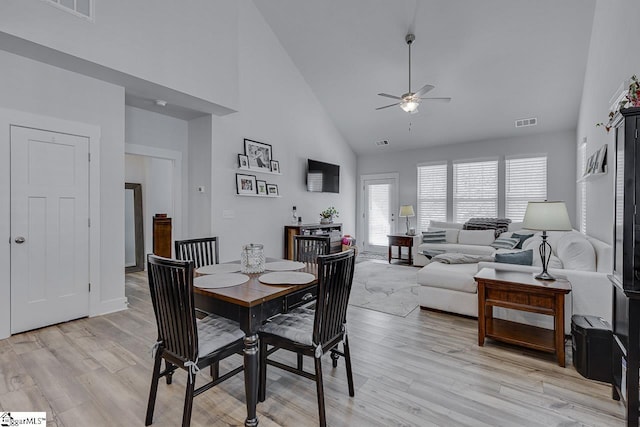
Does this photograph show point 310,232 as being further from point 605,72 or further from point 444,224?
point 605,72

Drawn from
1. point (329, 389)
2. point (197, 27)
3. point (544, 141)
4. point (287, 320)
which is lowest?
point (329, 389)

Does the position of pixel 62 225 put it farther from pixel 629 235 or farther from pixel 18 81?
pixel 629 235

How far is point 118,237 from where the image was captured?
12.4ft

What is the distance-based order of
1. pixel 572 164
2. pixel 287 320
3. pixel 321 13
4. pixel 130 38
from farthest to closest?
1. pixel 572 164
2. pixel 321 13
3. pixel 130 38
4. pixel 287 320

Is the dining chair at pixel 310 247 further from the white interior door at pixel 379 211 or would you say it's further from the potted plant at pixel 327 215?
the white interior door at pixel 379 211

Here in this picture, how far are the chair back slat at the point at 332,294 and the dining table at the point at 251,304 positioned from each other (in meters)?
0.23

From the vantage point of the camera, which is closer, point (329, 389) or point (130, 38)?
point (329, 389)

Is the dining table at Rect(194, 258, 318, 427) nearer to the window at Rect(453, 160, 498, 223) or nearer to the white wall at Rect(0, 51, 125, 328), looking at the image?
the white wall at Rect(0, 51, 125, 328)

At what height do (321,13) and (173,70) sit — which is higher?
(321,13)

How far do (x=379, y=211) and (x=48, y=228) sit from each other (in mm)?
6823

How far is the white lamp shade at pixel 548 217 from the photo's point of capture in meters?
2.60

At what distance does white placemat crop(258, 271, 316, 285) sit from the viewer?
6.49 ft

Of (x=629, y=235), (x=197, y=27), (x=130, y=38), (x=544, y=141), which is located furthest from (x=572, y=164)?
(x=130, y=38)

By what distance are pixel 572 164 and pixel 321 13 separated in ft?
18.3
